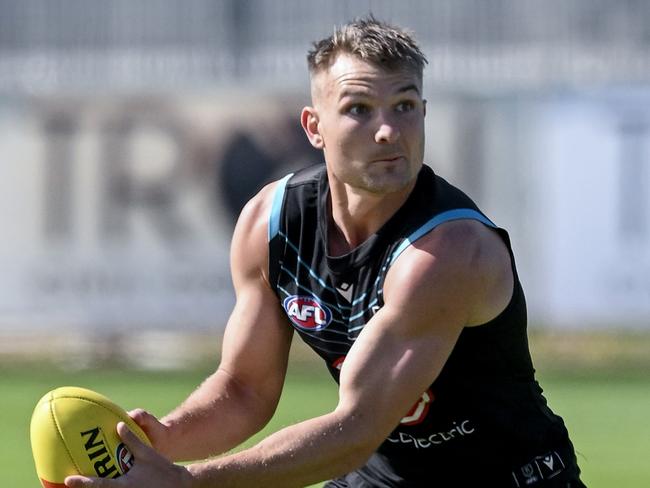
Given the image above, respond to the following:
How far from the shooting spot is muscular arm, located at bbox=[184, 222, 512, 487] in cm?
435

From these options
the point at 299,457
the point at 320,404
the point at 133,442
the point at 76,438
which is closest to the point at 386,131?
the point at 299,457

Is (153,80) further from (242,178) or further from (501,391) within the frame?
(501,391)

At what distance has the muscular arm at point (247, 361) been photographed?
517 centimetres

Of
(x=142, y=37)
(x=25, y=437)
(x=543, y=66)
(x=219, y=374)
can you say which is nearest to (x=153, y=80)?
(x=142, y=37)

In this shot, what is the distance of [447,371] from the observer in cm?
477

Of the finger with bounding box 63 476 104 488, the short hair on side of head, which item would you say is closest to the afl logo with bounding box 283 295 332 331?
the short hair on side of head

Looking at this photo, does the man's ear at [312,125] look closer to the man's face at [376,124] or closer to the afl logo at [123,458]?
the man's face at [376,124]

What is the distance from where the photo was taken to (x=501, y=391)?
4.83 metres

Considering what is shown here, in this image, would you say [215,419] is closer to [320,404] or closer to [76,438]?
[76,438]

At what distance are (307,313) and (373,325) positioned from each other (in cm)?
49

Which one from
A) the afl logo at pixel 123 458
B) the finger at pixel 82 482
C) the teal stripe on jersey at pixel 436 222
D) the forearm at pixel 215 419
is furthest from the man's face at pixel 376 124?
the finger at pixel 82 482

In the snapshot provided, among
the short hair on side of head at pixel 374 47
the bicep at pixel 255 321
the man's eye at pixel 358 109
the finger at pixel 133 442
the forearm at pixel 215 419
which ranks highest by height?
the short hair on side of head at pixel 374 47

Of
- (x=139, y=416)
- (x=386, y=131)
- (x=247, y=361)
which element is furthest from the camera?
(x=247, y=361)

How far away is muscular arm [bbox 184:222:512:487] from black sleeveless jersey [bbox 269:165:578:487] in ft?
0.34
